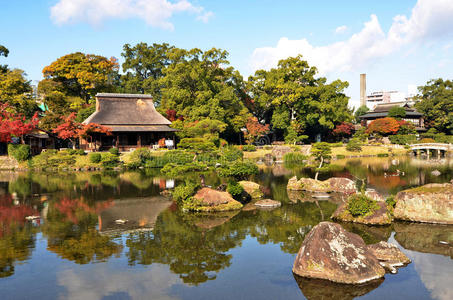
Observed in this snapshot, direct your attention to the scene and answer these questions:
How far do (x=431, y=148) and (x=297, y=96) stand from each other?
22.0 metres

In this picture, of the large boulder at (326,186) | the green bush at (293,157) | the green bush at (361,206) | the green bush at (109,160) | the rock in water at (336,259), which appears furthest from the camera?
the green bush at (293,157)

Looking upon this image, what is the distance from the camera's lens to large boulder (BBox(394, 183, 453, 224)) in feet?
51.0

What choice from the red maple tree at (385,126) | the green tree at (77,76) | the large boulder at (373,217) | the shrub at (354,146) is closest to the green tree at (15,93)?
the green tree at (77,76)

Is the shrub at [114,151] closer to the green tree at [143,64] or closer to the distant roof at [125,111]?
the distant roof at [125,111]

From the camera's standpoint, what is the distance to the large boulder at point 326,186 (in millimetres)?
23531

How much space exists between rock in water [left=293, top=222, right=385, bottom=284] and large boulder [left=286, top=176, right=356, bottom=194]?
13.0 metres

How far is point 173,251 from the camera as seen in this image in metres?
13.0

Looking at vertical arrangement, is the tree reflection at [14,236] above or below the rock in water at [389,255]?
below

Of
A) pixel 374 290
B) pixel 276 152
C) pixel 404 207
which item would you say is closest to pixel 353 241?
pixel 374 290

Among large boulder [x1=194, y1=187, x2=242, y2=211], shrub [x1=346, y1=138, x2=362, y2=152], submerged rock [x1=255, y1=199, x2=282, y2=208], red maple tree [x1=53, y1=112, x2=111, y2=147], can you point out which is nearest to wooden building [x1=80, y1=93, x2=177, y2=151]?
red maple tree [x1=53, y1=112, x2=111, y2=147]

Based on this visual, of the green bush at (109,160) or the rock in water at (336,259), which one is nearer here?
the rock in water at (336,259)

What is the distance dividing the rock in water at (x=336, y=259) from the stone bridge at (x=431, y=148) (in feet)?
158

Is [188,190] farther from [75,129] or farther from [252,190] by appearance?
[75,129]

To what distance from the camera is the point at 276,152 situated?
51031 millimetres
